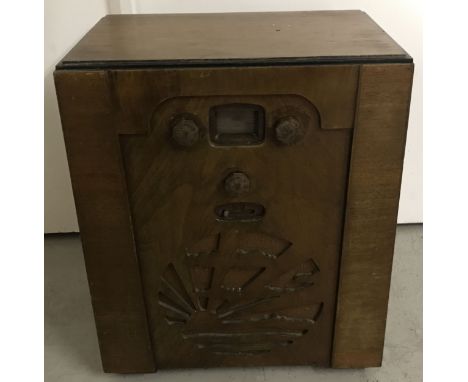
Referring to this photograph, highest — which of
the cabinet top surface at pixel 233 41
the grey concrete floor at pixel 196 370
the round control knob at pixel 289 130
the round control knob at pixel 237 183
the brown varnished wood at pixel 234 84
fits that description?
the cabinet top surface at pixel 233 41

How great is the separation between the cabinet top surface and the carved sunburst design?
1.15 ft

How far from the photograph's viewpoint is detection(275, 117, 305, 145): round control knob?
37.4 inches

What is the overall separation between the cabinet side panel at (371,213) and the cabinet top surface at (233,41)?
0.20 ft

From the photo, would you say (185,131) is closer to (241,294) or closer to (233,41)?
(233,41)

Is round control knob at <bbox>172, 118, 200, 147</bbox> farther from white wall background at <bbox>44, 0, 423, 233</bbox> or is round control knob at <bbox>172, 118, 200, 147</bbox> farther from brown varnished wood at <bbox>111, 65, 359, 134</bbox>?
white wall background at <bbox>44, 0, 423, 233</bbox>

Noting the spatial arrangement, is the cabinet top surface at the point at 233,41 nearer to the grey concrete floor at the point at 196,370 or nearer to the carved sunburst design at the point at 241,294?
the carved sunburst design at the point at 241,294

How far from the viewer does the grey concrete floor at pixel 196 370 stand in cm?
125

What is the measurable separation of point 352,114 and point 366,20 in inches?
12.9

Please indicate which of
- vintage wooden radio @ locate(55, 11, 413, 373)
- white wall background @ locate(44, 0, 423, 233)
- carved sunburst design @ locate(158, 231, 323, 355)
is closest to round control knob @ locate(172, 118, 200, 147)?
vintage wooden radio @ locate(55, 11, 413, 373)

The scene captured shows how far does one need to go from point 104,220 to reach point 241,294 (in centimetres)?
32

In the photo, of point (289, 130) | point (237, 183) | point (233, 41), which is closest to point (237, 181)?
point (237, 183)

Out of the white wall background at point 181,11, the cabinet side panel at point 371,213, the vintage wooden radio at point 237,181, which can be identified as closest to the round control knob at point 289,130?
the vintage wooden radio at point 237,181

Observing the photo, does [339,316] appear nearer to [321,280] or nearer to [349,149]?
[321,280]

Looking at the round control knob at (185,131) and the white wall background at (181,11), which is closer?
the round control knob at (185,131)
